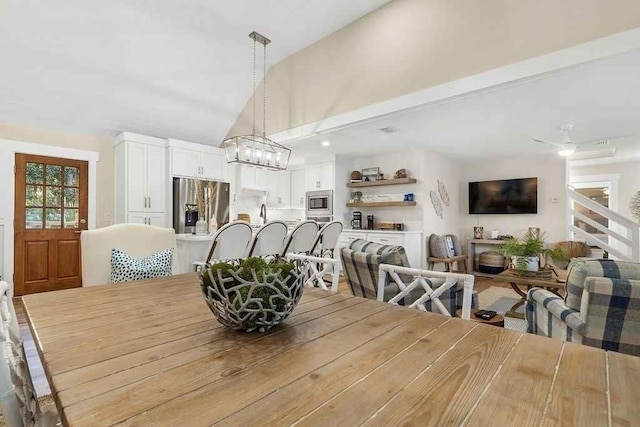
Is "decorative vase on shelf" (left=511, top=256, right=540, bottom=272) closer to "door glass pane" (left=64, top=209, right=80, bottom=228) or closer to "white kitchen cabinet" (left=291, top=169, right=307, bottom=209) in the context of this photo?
"white kitchen cabinet" (left=291, top=169, right=307, bottom=209)

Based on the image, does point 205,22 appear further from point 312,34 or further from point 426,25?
point 426,25

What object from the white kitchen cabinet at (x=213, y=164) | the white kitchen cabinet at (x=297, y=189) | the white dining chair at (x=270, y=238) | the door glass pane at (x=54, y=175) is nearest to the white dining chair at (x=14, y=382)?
the white dining chair at (x=270, y=238)

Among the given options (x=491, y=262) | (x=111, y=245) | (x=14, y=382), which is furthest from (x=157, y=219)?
(x=491, y=262)

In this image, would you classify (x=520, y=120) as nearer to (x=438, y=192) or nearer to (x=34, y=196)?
(x=438, y=192)

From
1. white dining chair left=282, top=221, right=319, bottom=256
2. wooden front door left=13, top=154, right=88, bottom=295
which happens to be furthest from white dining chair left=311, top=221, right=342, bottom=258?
wooden front door left=13, top=154, right=88, bottom=295

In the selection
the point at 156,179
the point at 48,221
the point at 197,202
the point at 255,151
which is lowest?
the point at 48,221

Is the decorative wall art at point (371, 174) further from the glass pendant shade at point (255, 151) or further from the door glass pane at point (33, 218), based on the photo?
the door glass pane at point (33, 218)

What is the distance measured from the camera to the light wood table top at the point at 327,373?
0.58 meters

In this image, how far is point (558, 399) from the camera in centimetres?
62

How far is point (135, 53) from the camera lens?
3.93 metres

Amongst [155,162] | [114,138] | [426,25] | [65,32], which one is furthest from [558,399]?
[114,138]

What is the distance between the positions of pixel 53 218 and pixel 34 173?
0.65 metres

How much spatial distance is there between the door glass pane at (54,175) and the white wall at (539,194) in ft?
23.5

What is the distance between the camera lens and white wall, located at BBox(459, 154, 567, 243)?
5.87m
